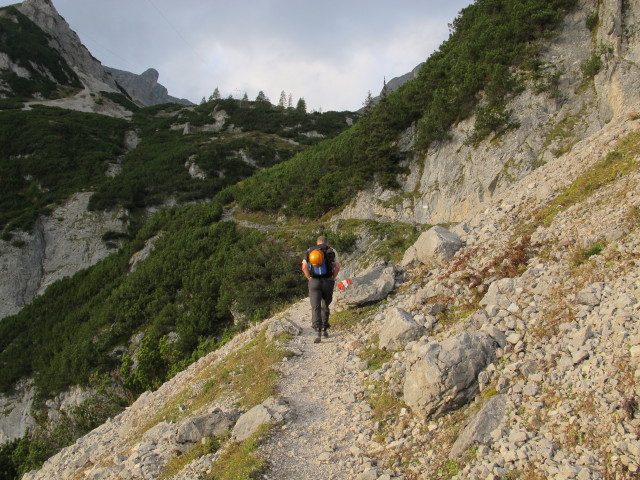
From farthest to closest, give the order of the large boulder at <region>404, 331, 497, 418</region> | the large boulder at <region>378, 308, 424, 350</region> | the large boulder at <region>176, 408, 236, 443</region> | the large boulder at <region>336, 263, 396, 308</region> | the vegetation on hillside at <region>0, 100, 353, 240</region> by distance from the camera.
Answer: the vegetation on hillside at <region>0, 100, 353, 240</region>
the large boulder at <region>336, 263, 396, 308</region>
the large boulder at <region>378, 308, 424, 350</region>
the large boulder at <region>176, 408, 236, 443</region>
the large boulder at <region>404, 331, 497, 418</region>

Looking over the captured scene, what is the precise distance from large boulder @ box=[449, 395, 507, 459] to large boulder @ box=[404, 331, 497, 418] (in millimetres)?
498

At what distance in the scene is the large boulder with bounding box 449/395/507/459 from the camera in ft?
15.1

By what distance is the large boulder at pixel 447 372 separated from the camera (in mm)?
5422

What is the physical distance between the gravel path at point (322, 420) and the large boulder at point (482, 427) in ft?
3.65

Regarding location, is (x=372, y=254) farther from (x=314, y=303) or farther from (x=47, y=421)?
(x=47, y=421)

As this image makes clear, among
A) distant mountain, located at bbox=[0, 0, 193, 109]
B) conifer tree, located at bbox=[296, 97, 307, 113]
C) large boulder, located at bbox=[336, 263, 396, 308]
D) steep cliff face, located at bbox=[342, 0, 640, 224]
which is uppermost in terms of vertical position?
distant mountain, located at bbox=[0, 0, 193, 109]

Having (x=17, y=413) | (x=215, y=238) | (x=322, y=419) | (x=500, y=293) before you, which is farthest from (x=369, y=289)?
(x=17, y=413)

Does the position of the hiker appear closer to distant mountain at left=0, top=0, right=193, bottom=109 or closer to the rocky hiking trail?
the rocky hiking trail

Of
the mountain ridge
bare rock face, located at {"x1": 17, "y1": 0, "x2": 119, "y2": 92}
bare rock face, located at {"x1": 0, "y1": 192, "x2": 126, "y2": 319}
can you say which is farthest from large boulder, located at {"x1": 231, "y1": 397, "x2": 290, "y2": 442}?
bare rock face, located at {"x1": 17, "y1": 0, "x2": 119, "y2": 92}

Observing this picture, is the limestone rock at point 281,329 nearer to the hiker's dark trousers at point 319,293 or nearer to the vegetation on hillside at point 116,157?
the hiker's dark trousers at point 319,293

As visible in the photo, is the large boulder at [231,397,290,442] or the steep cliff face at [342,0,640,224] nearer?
the large boulder at [231,397,290,442]

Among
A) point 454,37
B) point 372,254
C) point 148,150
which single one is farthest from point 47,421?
point 148,150

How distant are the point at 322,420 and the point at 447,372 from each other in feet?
6.90

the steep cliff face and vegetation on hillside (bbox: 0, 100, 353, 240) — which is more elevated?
vegetation on hillside (bbox: 0, 100, 353, 240)
